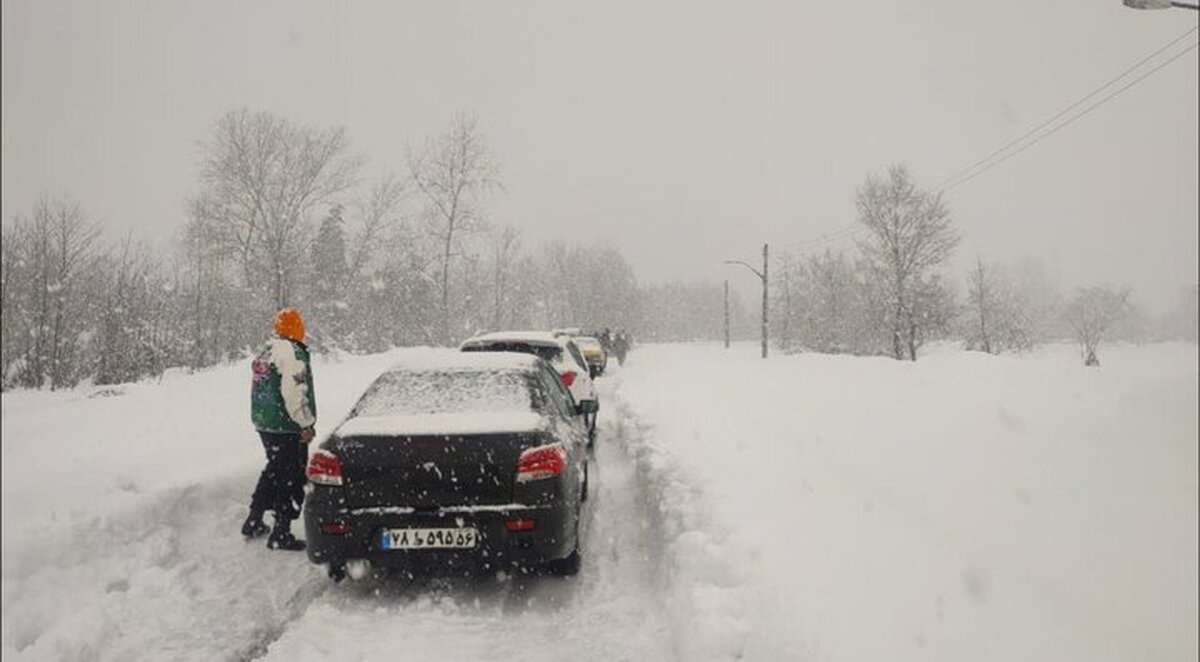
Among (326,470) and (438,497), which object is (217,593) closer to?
(326,470)

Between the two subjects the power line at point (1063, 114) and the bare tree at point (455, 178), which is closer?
the power line at point (1063, 114)

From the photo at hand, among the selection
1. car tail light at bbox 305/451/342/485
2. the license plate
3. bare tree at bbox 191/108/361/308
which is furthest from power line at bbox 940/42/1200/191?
bare tree at bbox 191/108/361/308

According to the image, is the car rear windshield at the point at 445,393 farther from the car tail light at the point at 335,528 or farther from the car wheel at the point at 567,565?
the car wheel at the point at 567,565

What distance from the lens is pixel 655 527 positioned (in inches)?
226

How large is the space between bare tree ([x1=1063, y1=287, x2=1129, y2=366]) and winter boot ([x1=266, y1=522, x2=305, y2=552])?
219ft

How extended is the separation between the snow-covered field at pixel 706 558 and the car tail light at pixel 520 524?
51 cm

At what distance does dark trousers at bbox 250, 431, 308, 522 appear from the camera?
5.25m

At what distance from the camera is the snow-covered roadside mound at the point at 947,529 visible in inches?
145

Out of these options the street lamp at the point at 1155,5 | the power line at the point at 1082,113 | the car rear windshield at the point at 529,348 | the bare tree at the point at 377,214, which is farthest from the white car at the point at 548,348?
the bare tree at the point at 377,214

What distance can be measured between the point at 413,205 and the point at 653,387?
29.2 m

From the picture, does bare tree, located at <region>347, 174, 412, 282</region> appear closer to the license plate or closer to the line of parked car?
the line of parked car

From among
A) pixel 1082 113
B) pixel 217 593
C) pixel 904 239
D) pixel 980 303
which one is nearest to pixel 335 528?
pixel 217 593

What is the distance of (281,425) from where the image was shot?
5223mm

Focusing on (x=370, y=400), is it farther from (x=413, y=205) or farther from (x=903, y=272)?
(x=903, y=272)
